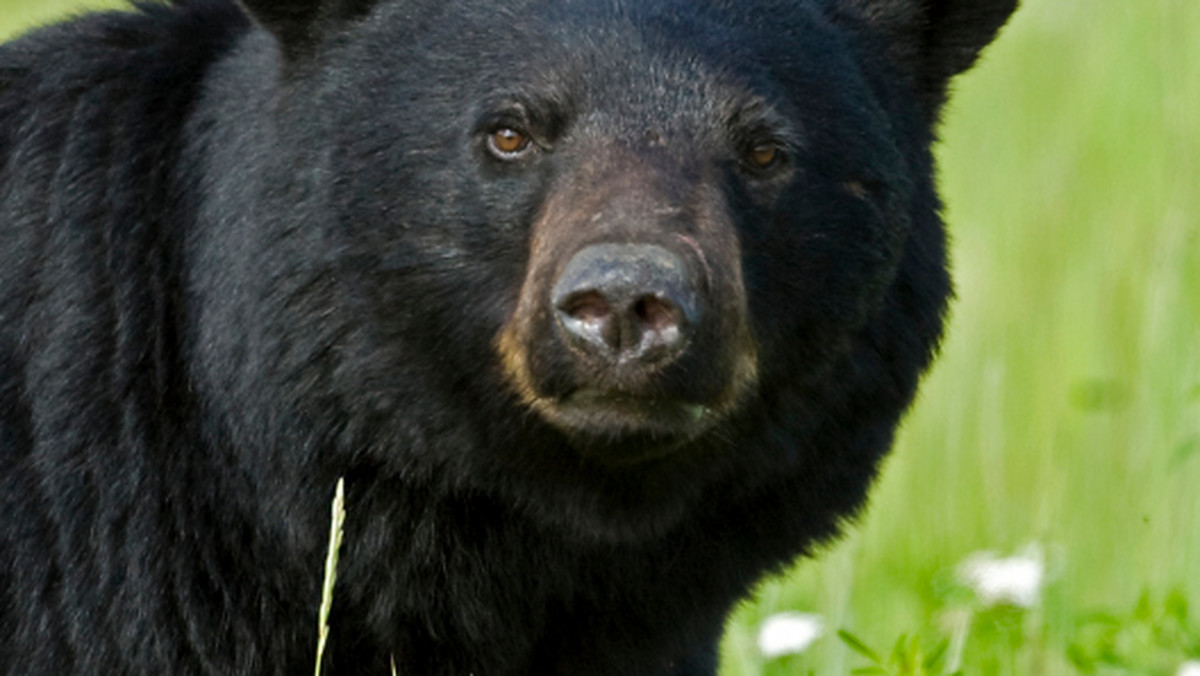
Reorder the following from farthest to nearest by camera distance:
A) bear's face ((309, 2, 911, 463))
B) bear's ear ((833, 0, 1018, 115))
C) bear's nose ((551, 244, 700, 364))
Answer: bear's ear ((833, 0, 1018, 115)), bear's face ((309, 2, 911, 463)), bear's nose ((551, 244, 700, 364))

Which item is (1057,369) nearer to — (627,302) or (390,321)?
(390,321)

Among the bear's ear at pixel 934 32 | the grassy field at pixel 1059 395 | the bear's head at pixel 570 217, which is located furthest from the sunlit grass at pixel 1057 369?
the bear's head at pixel 570 217

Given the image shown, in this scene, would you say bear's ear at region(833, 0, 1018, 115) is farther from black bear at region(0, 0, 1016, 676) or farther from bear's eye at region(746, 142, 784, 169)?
bear's eye at region(746, 142, 784, 169)

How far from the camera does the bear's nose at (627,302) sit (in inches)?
122

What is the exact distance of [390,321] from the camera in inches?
142

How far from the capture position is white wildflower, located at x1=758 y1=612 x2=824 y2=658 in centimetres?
413

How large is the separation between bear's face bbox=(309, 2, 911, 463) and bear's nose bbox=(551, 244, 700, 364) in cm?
2

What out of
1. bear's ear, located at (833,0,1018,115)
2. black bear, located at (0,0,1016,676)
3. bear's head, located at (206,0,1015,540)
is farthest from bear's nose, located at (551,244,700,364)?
bear's ear, located at (833,0,1018,115)

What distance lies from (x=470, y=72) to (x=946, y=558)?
9.77 ft

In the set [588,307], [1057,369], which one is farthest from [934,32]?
[1057,369]

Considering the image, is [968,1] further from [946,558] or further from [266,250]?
[946,558]

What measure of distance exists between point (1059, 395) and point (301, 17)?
15.6 feet

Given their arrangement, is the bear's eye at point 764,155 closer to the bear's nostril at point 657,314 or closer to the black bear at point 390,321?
the black bear at point 390,321

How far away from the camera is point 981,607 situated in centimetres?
420
